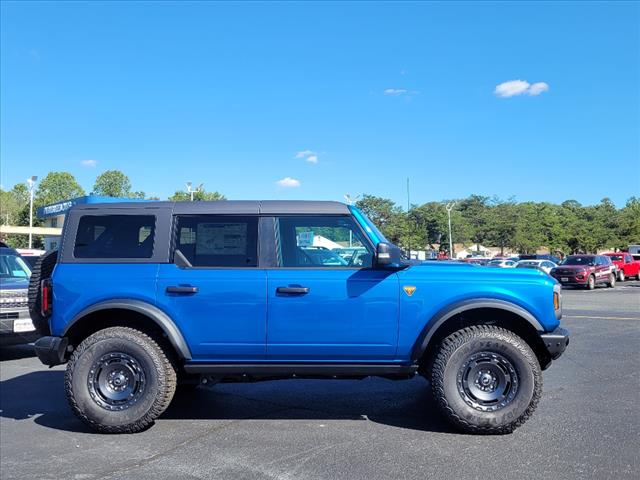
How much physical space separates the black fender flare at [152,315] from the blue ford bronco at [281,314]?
0.01m

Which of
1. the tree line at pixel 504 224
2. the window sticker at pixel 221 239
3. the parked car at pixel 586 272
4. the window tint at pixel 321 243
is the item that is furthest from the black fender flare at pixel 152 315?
the tree line at pixel 504 224

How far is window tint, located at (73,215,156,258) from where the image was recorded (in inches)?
191

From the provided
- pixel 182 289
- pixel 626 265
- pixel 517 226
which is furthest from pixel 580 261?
pixel 517 226

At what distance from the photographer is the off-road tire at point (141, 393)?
462cm

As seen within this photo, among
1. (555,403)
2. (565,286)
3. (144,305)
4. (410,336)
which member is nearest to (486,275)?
(410,336)

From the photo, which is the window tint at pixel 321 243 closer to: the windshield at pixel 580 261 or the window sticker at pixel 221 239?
the window sticker at pixel 221 239

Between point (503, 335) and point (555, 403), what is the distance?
57.0 inches

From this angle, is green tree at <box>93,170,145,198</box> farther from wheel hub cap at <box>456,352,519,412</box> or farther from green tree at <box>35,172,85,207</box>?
wheel hub cap at <box>456,352,519,412</box>

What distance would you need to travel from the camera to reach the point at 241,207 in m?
4.89

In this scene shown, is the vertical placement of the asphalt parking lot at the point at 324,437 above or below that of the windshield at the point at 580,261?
below

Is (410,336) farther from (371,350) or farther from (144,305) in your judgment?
(144,305)

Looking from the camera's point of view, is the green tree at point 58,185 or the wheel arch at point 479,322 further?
the green tree at point 58,185

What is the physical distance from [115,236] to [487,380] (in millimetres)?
3651

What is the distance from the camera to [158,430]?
4.76 metres
